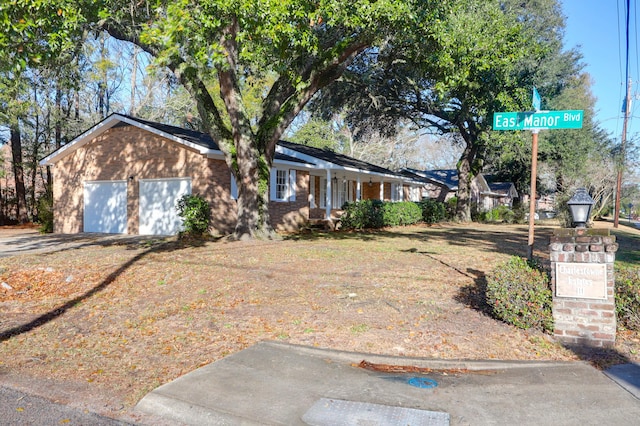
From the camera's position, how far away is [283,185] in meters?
19.8

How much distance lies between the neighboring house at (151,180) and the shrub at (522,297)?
12.1 metres

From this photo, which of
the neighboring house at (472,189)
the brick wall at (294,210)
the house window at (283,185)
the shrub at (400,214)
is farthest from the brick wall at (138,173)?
A: the neighboring house at (472,189)

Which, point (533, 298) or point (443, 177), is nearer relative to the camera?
point (533, 298)

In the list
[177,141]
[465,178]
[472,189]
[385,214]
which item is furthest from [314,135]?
[177,141]

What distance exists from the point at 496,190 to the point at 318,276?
4691cm

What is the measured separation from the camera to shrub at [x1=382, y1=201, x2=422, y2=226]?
917 inches

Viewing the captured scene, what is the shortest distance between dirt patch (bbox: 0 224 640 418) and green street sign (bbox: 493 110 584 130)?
2.73 m

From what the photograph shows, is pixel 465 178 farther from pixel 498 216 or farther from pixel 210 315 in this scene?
pixel 210 315

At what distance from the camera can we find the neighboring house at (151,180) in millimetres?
16922

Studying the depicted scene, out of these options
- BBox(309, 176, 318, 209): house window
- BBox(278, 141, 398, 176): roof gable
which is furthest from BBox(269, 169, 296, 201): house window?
BBox(309, 176, 318, 209): house window

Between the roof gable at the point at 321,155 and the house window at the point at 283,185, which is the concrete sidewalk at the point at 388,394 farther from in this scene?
the roof gable at the point at 321,155

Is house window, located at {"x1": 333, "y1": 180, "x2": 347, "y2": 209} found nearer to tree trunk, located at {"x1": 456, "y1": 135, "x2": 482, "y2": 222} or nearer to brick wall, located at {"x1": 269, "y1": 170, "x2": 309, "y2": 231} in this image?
brick wall, located at {"x1": 269, "y1": 170, "x2": 309, "y2": 231}

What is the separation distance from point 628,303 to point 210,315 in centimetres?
547

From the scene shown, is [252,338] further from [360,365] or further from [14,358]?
[14,358]
